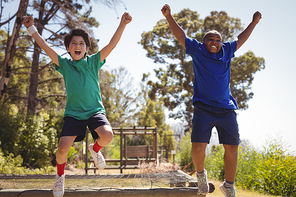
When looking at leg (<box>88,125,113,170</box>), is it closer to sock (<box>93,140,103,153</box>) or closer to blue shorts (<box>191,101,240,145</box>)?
sock (<box>93,140,103,153</box>)

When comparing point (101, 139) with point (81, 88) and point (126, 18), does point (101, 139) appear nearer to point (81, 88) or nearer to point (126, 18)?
point (81, 88)

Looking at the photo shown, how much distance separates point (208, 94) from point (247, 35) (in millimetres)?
990

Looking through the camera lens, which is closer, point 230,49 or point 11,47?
point 230,49

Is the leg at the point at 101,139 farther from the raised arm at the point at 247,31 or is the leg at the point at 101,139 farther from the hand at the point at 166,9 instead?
the raised arm at the point at 247,31

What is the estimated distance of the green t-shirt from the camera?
2.61m

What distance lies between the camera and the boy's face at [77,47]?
9.21 feet

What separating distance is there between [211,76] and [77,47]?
1431mm

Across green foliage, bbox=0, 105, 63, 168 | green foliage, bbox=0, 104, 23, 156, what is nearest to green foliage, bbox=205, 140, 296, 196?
green foliage, bbox=0, 105, 63, 168

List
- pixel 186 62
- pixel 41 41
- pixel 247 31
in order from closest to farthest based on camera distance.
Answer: pixel 41 41, pixel 247 31, pixel 186 62

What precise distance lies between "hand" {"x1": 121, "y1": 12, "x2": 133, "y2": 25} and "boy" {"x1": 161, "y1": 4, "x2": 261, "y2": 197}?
76cm

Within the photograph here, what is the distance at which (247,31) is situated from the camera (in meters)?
3.02

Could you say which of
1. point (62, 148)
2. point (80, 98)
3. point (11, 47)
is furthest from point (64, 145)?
point (11, 47)

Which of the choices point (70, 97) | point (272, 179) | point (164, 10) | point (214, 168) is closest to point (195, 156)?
point (70, 97)

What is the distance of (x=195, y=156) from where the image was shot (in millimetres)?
2541
